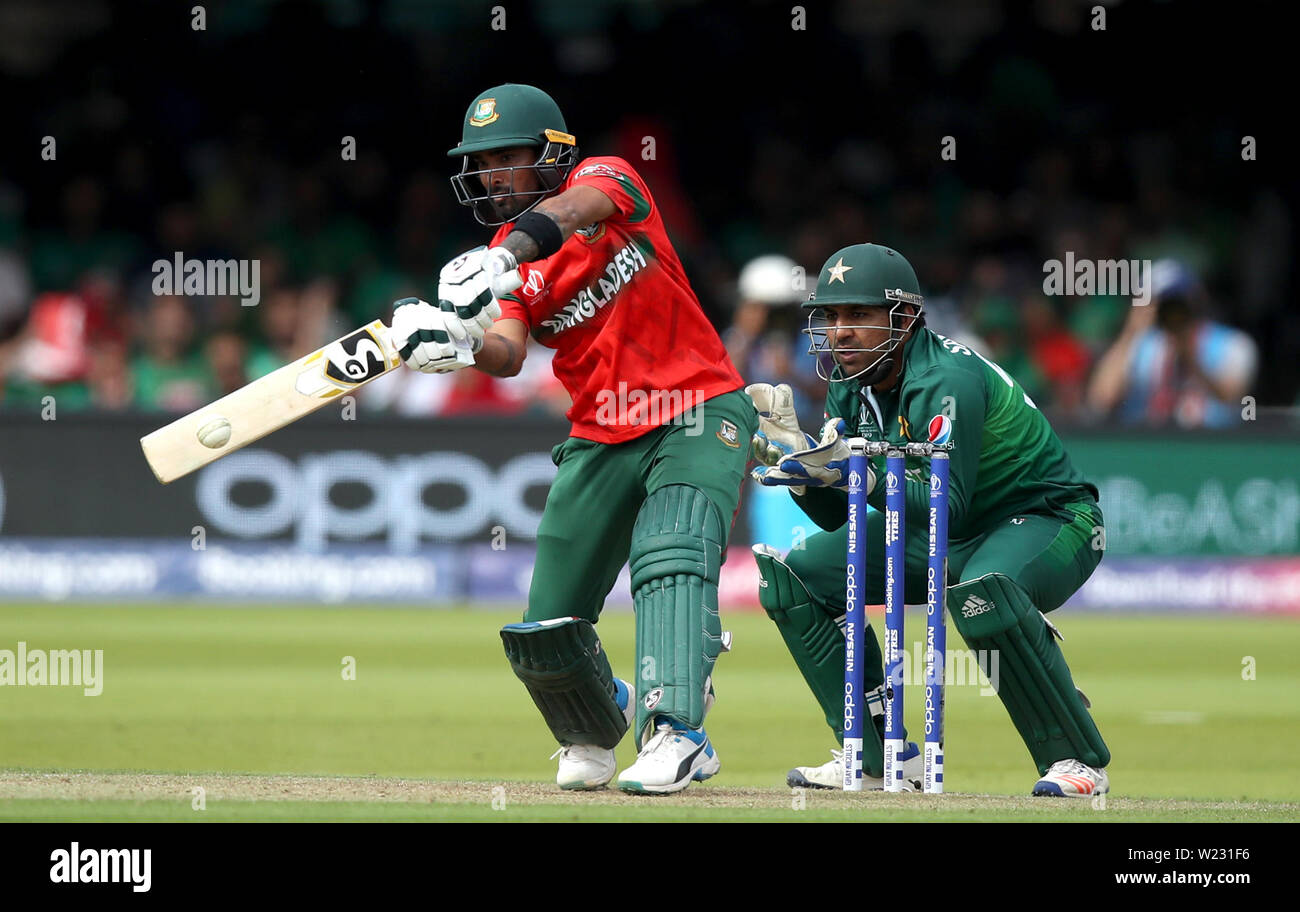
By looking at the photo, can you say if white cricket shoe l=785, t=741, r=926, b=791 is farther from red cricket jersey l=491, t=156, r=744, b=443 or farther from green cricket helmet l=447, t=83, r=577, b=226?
green cricket helmet l=447, t=83, r=577, b=226

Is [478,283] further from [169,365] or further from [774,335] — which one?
[169,365]

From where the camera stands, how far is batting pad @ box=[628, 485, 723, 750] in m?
5.15

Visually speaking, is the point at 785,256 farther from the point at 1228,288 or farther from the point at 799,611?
the point at 799,611

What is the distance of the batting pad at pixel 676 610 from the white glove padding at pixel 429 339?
0.74 metres

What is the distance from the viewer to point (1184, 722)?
26.3 ft

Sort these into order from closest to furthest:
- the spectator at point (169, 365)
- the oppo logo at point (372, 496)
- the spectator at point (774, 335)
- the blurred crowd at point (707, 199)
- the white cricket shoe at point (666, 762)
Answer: the white cricket shoe at point (666, 762)
the oppo logo at point (372, 496)
the spectator at point (774, 335)
the spectator at point (169, 365)
the blurred crowd at point (707, 199)

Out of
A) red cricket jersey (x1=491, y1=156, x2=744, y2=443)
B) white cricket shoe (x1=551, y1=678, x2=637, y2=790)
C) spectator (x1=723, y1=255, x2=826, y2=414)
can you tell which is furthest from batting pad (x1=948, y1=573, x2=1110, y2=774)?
spectator (x1=723, y1=255, x2=826, y2=414)

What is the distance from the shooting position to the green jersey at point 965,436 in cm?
529

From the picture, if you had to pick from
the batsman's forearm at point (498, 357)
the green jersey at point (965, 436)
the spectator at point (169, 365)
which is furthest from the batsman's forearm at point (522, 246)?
the spectator at point (169, 365)

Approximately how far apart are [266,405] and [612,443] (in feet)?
3.24

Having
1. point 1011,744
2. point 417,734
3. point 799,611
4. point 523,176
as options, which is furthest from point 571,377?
point 1011,744

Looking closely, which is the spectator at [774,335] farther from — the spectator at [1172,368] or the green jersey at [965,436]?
the green jersey at [965,436]

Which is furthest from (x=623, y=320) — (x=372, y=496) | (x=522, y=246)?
(x=372, y=496)

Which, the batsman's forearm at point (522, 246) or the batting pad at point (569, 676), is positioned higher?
the batsman's forearm at point (522, 246)
